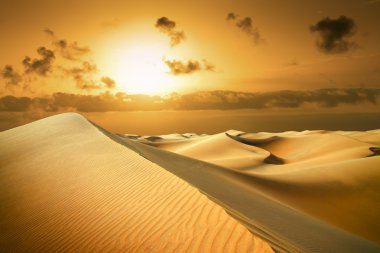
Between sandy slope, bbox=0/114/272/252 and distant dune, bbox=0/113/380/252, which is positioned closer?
sandy slope, bbox=0/114/272/252

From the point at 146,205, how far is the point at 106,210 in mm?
802

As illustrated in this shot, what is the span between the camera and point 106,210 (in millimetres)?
5742

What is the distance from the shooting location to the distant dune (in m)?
4.45

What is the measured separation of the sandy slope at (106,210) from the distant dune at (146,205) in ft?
0.06

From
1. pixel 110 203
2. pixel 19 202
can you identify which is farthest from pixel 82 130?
pixel 110 203

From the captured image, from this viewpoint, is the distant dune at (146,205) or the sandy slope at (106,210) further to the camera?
the distant dune at (146,205)

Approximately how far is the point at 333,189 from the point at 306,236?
879cm

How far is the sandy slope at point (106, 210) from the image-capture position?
4.23 metres

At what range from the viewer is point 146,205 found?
5.71 metres

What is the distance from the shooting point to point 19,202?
7016 mm

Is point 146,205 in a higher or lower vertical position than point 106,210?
higher

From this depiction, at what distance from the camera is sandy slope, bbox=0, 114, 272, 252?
4230mm

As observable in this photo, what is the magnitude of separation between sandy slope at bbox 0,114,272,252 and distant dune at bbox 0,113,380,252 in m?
0.02

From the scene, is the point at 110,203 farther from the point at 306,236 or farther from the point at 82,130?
the point at 82,130
